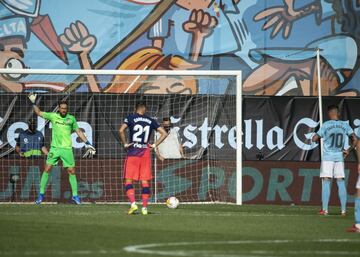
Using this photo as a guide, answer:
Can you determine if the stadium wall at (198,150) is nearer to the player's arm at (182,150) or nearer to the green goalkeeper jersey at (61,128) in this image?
the player's arm at (182,150)

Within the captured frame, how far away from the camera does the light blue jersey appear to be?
55.1 ft

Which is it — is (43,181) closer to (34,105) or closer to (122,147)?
(34,105)

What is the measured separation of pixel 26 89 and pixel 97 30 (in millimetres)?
2688

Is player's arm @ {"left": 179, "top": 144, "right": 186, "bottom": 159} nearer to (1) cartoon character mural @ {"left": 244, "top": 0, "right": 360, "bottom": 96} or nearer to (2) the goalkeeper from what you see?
(2) the goalkeeper

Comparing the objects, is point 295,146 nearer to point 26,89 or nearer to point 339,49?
point 339,49

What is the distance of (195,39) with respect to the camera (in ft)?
80.3

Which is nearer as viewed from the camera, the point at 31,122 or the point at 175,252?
the point at 175,252

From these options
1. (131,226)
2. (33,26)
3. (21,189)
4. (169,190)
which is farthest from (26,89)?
(131,226)

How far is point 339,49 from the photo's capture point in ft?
81.4

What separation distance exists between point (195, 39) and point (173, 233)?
13.1 meters

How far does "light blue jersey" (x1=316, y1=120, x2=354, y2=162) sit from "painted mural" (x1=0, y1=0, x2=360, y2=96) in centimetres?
724

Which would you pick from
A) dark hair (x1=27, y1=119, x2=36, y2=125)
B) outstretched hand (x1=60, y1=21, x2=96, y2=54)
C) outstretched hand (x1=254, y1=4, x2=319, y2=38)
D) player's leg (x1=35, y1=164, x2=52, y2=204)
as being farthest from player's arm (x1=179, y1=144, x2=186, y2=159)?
outstretched hand (x1=254, y1=4, x2=319, y2=38)

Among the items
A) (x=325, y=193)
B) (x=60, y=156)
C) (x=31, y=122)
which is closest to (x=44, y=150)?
(x=31, y=122)

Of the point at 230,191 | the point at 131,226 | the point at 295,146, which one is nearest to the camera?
the point at 131,226
